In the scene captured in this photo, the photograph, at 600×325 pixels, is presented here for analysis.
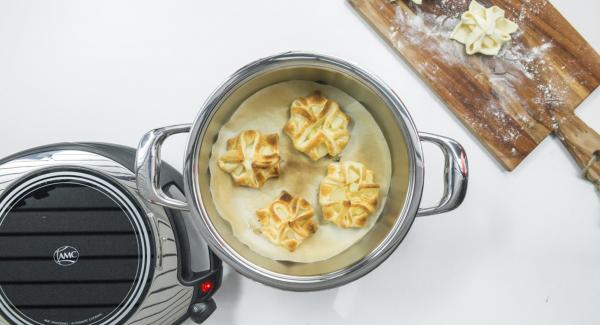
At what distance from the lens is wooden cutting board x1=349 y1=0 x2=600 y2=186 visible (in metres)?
0.85

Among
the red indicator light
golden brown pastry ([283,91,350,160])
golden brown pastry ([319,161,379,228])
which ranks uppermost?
golden brown pastry ([283,91,350,160])

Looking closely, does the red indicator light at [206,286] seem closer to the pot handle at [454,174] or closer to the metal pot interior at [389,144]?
the metal pot interior at [389,144]

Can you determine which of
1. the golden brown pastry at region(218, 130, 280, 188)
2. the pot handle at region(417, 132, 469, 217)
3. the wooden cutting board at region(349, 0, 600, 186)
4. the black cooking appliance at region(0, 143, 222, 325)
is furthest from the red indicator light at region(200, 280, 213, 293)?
the wooden cutting board at region(349, 0, 600, 186)

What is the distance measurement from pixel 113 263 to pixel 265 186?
0.25 meters

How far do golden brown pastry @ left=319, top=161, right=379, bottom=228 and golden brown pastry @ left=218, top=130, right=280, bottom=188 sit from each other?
0.30 feet

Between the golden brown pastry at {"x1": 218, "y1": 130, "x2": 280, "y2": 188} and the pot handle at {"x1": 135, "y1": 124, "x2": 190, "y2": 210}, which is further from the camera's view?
the golden brown pastry at {"x1": 218, "y1": 130, "x2": 280, "y2": 188}

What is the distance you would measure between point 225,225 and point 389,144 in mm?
278

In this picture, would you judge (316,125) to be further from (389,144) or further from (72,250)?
(72,250)

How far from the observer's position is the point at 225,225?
71 centimetres

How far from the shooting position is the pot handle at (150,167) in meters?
0.63

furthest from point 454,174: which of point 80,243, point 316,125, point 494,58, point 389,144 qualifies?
point 80,243

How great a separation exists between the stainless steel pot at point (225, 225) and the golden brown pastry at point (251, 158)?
0.05 metres

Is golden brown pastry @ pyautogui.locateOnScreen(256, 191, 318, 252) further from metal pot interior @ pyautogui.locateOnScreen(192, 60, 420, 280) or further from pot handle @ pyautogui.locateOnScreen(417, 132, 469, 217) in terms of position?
pot handle @ pyautogui.locateOnScreen(417, 132, 469, 217)

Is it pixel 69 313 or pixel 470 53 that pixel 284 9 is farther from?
pixel 69 313
